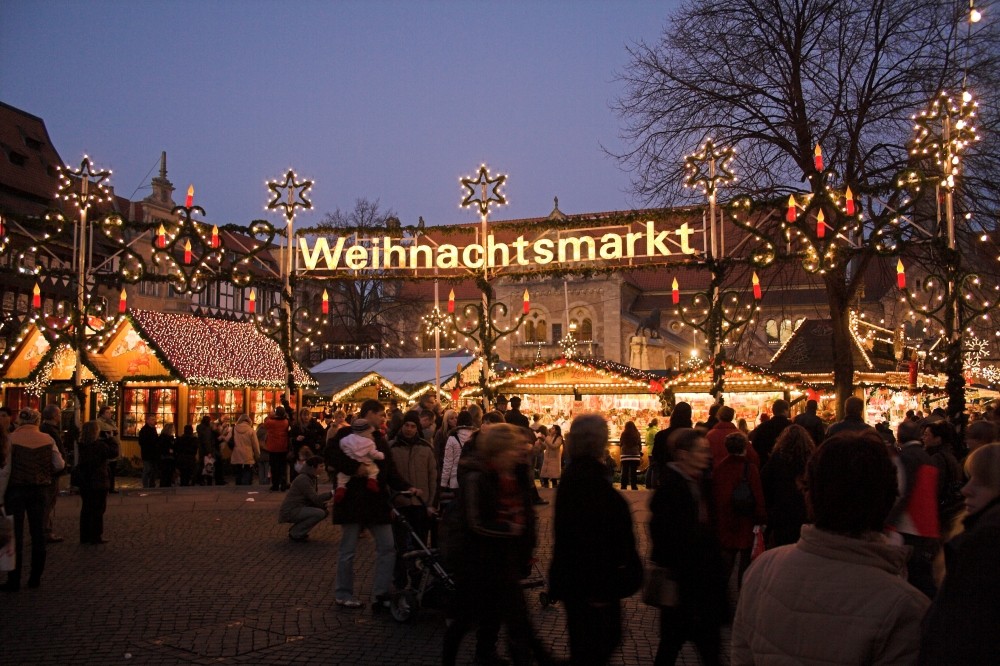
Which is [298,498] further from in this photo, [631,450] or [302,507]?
[631,450]

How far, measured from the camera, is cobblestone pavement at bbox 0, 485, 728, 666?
254 inches

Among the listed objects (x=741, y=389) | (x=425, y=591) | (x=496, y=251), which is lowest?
(x=425, y=591)

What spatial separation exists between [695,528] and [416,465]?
12.3 ft

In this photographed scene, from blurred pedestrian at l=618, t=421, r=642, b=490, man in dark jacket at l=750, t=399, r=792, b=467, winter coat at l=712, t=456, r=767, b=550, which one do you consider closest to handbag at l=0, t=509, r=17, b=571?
winter coat at l=712, t=456, r=767, b=550

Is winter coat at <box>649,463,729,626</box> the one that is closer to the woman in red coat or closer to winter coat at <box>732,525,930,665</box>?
the woman in red coat

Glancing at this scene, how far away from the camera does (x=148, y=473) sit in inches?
746

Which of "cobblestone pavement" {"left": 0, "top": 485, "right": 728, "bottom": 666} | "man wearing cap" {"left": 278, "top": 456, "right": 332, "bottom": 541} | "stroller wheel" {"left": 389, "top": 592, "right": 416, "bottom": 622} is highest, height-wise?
"man wearing cap" {"left": 278, "top": 456, "right": 332, "bottom": 541}

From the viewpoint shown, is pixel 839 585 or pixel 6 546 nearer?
pixel 839 585

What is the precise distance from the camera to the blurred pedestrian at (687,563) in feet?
16.6

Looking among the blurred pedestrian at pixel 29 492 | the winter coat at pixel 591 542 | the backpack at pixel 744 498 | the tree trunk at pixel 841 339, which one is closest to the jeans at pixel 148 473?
the blurred pedestrian at pixel 29 492

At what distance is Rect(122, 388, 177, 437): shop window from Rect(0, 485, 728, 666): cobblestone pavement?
34.8 ft

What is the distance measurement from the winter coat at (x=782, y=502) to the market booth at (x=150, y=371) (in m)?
17.2

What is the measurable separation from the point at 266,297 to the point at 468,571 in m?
50.0

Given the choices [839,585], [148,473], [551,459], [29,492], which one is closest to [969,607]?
[839,585]
